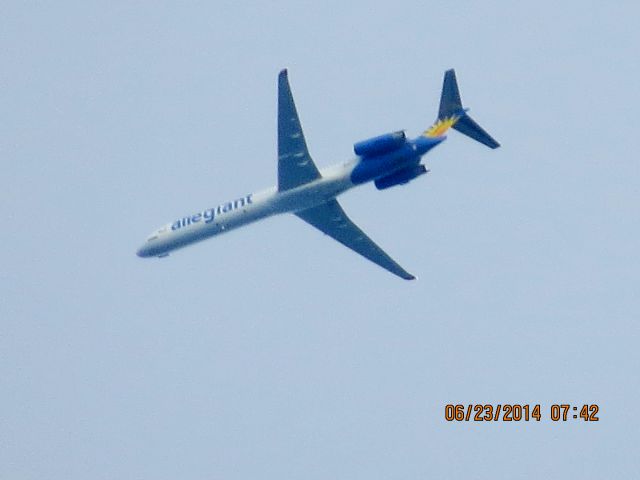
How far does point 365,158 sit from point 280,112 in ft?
18.2

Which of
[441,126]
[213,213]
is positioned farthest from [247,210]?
[441,126]

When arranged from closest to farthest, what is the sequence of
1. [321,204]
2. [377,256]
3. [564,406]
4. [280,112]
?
[564,406] → [280,112] → [321,204] → [377,256]

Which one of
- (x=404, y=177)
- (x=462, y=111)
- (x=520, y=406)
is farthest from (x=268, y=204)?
(x=520, y=406)

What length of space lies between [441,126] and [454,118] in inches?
36.9

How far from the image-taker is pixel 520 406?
62.9 meters

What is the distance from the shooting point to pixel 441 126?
2697 inches

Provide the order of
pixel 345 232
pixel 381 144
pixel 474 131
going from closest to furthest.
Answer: pixel 381 144, pixel 474 131, pixel 345 232

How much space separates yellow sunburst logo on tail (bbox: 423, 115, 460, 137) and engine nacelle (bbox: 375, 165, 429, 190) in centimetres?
201

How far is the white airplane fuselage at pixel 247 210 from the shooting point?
6881 centimetres

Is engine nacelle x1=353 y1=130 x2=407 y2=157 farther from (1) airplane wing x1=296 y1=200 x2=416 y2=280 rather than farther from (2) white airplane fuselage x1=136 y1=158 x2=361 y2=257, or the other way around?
(1) airplane wing x1=296 y1=200 x2=416 y2=280

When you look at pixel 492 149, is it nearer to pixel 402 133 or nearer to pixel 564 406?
pixel 402 133

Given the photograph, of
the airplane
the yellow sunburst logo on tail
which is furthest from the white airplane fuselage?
the yellow sunburst logo on tail

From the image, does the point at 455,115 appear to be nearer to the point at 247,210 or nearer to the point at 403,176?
the point at 403,176

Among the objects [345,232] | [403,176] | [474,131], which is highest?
[474,131]
